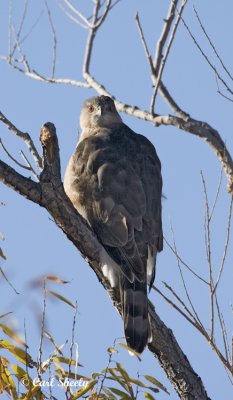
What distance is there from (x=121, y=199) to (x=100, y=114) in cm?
167

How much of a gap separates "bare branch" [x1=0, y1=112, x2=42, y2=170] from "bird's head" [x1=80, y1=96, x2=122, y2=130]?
1.78 meters

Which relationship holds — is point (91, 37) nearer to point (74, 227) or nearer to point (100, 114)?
point (100, 114)

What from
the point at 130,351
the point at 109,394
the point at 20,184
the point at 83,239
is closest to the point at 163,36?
the point at 83,239

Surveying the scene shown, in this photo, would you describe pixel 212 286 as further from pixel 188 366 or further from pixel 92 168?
pixel 92 168

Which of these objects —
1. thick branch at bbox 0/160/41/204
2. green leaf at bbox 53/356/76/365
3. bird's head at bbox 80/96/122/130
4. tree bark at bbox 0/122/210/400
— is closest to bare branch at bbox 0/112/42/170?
tree bark at bbox 0/122/210/400

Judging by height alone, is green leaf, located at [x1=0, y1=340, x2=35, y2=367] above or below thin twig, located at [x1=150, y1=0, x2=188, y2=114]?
below

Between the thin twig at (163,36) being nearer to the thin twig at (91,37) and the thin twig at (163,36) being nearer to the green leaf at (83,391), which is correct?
the thin twig at (91,37)

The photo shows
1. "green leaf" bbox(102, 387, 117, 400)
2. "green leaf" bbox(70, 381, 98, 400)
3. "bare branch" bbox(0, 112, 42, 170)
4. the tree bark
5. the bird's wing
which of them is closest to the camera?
"green leaf" bbox(70, 381, 98, 400)

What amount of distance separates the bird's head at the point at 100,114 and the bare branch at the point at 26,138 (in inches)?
70.3

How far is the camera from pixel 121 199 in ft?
19.2

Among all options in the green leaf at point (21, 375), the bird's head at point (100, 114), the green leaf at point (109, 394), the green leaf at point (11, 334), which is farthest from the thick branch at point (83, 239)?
the bird's head at point (100, 114)

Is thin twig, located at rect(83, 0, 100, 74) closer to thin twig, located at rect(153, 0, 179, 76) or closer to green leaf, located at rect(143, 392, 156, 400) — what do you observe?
thin twig, located at rect(153, 0, 179, 76)

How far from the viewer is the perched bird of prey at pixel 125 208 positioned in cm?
544

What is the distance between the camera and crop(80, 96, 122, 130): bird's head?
7340 mm
